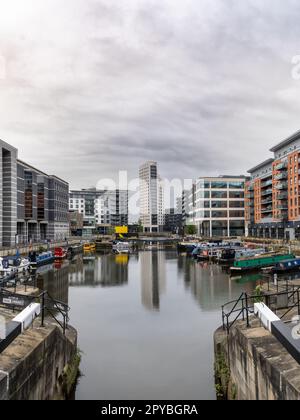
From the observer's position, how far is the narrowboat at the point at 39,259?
5312cm

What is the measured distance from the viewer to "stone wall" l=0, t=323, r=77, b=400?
27.9ft

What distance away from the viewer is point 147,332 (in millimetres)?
21594

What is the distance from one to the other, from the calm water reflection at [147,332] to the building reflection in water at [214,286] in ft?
0.28

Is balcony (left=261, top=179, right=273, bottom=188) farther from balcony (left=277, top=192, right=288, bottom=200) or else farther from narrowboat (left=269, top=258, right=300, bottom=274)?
narrowboat (left=269, top=258, right=300, bottom=274)

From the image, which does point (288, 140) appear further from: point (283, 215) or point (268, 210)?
point (268, 210)

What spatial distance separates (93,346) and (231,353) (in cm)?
868

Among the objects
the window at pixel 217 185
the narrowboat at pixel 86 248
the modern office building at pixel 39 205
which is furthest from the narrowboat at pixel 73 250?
the window at pixel 217 185

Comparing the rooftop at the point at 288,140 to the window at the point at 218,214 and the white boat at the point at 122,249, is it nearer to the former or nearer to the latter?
the window at the point at 218,214

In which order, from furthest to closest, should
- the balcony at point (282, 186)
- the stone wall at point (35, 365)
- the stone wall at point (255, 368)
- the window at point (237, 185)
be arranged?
the window at point (237, 185) < the balcony at point (282, 186) < the stone wall at point (35, 365) < the stone wall at point (255, 368)

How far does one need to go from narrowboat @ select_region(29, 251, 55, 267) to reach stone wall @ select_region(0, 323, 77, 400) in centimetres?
4143

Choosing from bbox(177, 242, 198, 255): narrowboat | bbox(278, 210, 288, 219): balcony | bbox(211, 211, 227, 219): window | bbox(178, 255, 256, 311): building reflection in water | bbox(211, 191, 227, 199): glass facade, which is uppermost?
bbox(211, 191, 227, 199): glass facade

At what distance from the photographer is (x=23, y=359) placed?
9258mm

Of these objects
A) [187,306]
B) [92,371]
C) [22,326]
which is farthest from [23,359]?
[187,306]

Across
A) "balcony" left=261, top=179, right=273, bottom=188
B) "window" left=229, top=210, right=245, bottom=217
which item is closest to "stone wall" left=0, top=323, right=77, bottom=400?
"balcony" left=261, top=179, right=273, bottom=188
